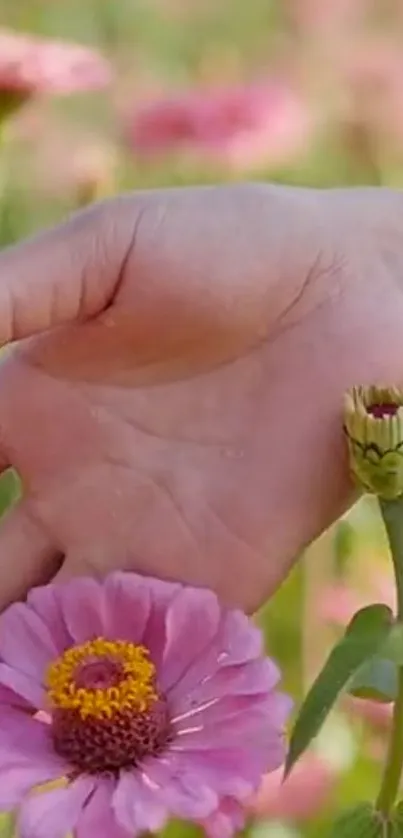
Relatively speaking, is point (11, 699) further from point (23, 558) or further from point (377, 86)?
point (377, 86)

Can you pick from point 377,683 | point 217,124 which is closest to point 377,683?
point 377,683

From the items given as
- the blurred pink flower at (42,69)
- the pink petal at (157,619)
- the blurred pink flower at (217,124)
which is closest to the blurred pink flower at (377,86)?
the blurred pink flower at (217,124)

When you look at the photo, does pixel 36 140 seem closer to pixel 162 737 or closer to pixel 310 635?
pixel 310 635

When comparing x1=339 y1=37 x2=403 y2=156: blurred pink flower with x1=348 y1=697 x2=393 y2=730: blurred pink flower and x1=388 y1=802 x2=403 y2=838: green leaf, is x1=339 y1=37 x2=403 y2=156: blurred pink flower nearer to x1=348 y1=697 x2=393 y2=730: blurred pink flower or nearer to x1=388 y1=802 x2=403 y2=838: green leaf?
x1=348 y1=697 x2=393 y2=730: blurred pink flower

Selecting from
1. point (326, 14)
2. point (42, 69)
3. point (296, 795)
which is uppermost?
point (42, 69)

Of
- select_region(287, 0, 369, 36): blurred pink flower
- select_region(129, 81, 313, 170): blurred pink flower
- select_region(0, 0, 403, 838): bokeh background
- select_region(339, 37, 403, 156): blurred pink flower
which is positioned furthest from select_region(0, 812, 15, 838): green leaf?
select_region(287, 0, 369, 36): blurred pink flower

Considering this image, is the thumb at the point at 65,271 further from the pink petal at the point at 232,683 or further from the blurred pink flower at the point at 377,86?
the blurred pink flower at the point at 377,86
